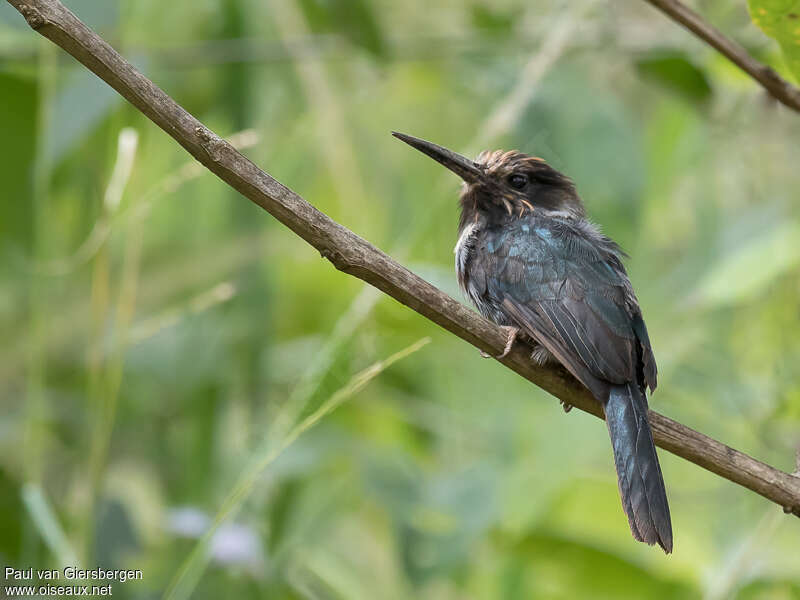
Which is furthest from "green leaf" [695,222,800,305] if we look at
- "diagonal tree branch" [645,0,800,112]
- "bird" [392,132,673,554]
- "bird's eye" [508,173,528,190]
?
"diagonal tree branch" [645,0,800,112]

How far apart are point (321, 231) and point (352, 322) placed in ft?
1.93

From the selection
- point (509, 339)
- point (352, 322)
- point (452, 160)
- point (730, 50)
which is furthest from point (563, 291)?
point (730, 50)

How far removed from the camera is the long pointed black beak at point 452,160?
8.59 feet

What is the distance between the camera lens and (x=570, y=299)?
265cm

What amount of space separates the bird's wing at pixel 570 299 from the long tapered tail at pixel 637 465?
0.09 metres

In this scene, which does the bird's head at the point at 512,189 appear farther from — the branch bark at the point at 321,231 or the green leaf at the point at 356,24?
the branch bark at the point at 321,231

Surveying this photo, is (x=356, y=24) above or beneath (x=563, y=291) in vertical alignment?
above

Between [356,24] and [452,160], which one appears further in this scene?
[356,24]

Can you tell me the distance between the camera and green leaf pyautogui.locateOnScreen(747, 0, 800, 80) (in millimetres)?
2186

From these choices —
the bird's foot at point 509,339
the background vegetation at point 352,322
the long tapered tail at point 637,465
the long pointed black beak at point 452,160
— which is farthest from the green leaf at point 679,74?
the long tapered tail at point 637,465

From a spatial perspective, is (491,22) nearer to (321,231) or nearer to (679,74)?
(679,74)

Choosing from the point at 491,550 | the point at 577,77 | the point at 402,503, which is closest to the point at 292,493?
the point at 402,503

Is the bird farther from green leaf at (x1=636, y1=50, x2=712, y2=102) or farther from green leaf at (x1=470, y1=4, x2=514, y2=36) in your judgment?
green leaf at (x1=470, y1=4, x2=514, y2=36)

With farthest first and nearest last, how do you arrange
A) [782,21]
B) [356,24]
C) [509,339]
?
[356,24], [509,339], [782,21]
